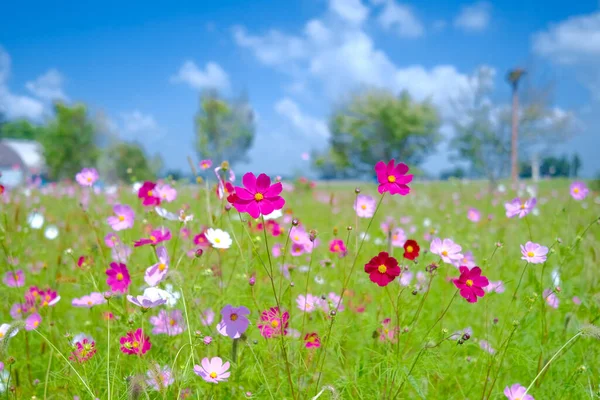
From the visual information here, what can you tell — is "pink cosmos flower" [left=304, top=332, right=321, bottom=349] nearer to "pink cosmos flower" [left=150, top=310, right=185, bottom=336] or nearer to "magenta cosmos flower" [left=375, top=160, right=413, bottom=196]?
"pink cosmos flower" [left=150, top=310, right=185, bottom=336]

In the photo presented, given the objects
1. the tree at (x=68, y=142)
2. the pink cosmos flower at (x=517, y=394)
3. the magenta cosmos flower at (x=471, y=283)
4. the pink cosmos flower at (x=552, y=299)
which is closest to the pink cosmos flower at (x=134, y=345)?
the magenta cosmos flower at (x=471, y=283)

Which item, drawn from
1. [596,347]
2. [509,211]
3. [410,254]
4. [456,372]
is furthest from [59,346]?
[596,347]

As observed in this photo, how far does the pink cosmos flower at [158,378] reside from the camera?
1185 mm

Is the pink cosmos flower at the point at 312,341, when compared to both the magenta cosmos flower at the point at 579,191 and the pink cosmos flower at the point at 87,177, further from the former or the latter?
the magenta cosmos flower at the point at 579,191

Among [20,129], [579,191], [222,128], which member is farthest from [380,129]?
[20,129]

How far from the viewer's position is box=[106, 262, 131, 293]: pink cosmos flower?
158cm

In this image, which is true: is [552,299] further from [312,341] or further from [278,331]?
[278,331]

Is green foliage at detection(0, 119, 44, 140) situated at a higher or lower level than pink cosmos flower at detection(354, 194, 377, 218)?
higher

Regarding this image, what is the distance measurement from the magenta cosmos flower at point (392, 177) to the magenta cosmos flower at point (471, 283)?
0.32m

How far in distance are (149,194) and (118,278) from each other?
1.29ft

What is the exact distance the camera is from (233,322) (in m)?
1.31

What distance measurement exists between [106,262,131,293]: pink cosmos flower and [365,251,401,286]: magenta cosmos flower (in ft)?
3.05

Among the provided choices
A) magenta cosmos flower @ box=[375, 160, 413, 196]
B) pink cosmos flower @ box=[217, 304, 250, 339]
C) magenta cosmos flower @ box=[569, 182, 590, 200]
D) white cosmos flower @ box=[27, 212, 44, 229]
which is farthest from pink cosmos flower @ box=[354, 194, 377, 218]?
white cosmos flower @ box=[27, 212, 44, 229]

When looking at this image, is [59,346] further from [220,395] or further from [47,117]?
[47,117]
